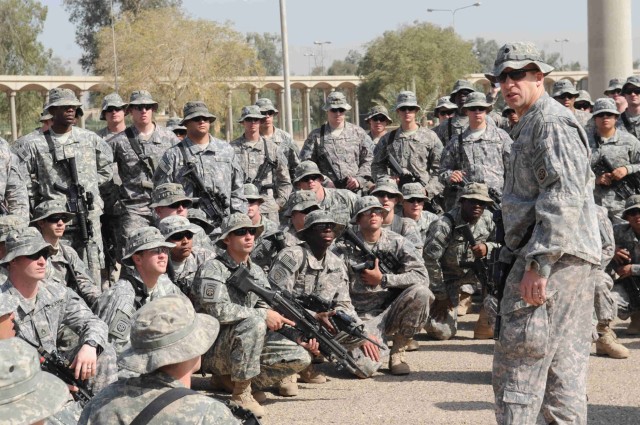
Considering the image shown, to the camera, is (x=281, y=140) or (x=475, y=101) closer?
(x=475, y=101)

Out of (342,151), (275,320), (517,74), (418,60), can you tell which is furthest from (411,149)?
(418,60)

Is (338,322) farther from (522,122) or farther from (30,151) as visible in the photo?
(30,151)

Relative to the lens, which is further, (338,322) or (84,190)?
(84,190)

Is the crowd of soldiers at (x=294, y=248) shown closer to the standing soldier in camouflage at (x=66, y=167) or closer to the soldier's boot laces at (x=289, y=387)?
the standing soldier in camouflage at (x=66, y=167)

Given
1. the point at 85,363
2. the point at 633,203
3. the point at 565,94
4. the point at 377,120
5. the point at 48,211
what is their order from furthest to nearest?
the point at 377,120 → the point at 565,94 → the point at 633,203 → the point at 48,211 → the point at 85,363

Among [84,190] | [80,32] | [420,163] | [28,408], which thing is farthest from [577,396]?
[80,32]

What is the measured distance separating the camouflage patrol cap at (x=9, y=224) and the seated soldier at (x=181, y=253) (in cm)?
101

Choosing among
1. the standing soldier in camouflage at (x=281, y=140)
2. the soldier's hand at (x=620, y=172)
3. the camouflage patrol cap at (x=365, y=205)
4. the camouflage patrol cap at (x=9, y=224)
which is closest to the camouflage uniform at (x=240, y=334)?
the camouflage patrol cap at (x=9, y=224)

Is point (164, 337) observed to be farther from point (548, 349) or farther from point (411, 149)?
point (411, 149)

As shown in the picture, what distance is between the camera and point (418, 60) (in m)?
49.8

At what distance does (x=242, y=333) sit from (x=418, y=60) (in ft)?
143

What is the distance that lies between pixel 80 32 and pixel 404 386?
64.0 m

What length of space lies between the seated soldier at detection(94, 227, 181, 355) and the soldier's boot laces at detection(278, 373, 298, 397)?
1.27 metres

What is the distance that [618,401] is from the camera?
7.26 meters
